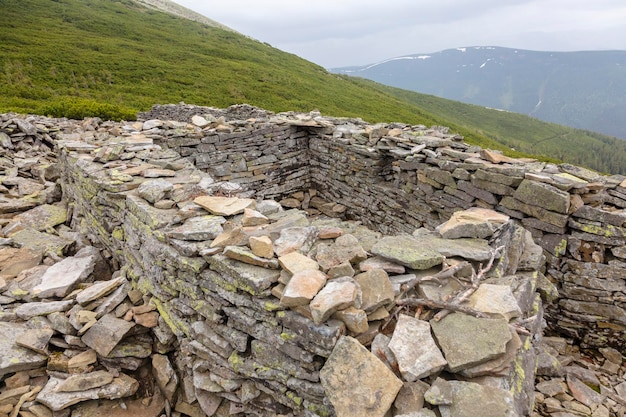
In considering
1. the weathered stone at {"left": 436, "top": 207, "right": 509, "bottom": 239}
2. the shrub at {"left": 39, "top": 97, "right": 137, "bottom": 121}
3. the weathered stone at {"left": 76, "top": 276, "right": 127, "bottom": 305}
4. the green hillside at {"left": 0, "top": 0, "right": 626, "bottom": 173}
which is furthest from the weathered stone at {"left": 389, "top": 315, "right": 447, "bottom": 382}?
the green hillside at {"left": 0, "top": 0, "right": 626, "bottom": 173}

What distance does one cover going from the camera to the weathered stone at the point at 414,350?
3059mm

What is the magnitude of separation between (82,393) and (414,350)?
413cm

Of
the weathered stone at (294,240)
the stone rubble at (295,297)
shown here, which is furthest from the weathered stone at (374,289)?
the weathered stone at (294,240)

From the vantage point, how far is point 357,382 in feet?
10.3

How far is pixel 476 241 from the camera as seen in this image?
16.0ft

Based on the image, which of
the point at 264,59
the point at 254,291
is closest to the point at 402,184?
the point at 254,291

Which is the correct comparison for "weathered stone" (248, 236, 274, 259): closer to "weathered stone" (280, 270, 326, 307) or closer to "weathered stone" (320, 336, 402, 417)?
"weathered stone" (280, 270, 326, 307)

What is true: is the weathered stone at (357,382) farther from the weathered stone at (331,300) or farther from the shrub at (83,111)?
the shrub at (83,111)

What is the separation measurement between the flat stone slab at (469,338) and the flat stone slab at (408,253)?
27.3 inches

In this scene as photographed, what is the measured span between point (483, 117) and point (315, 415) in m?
143

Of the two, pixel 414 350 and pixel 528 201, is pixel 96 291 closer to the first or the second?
pixel 414 350

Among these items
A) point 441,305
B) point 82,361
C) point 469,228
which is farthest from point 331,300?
point 82,361

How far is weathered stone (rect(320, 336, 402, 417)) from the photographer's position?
3.01 meters

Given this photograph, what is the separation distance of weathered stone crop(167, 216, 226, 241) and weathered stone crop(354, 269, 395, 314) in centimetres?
215
